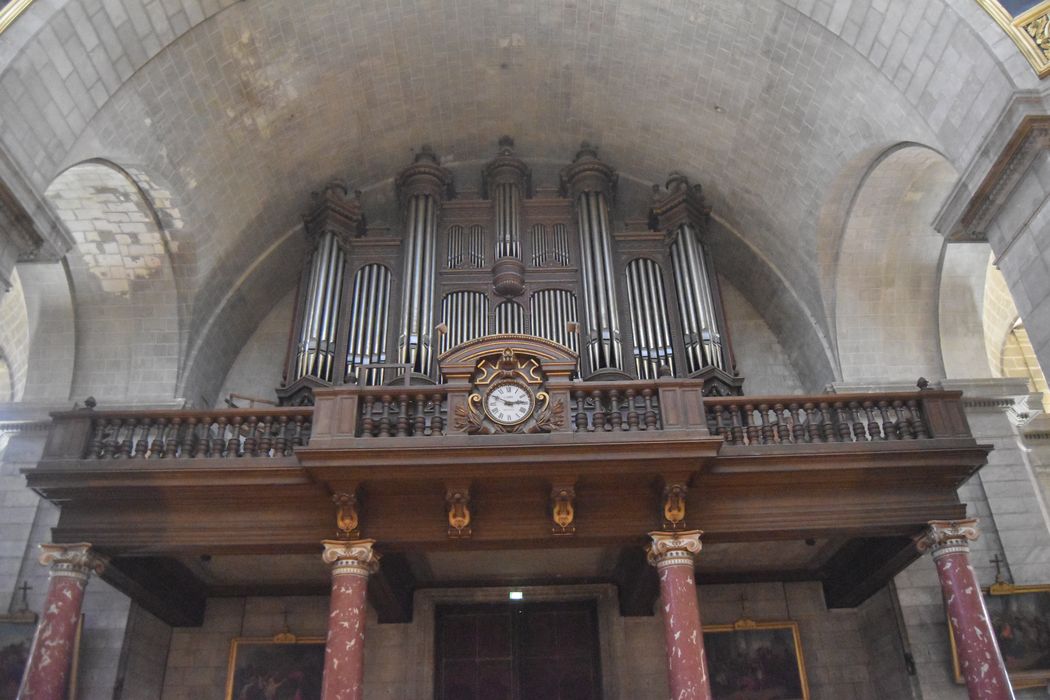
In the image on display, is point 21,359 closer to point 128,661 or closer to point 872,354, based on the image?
point 128,661

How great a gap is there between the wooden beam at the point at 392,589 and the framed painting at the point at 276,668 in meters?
0.98

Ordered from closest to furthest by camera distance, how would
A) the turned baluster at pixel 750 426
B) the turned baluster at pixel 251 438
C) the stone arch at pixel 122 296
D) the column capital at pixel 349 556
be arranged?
the column capital at pixel 349 556
the turned baluster at pixel 251 438
the turned baluster at pixel 750 426
the stone arch at pixel 122 296

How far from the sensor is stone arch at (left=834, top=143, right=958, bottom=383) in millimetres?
12500

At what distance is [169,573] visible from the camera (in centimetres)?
1120

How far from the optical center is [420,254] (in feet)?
45.5

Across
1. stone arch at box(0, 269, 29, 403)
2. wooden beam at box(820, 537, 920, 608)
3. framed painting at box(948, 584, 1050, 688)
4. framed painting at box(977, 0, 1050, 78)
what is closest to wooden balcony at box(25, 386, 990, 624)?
wooden beam at box(820, 537, 920, 608)

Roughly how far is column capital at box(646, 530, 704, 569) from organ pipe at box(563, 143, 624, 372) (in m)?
3.49

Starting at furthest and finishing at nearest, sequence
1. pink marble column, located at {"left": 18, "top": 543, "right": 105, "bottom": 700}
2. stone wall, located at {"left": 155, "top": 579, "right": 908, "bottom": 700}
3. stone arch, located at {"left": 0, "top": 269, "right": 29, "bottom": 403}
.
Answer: stone arch, located at {"left": 0, "top": 269, "right": 29, "bottom": 403} < stone wall, located at {"left": 155, "top": 579, "right": 908, "bottom": 700} < pink marble column, located at {"left": 18, "top": 543, "right": 105, "bottom": 700}

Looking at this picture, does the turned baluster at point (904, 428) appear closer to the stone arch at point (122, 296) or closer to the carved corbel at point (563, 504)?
the carved corbel at point (563, 504)

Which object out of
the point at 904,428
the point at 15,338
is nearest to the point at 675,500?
the point at 904,428

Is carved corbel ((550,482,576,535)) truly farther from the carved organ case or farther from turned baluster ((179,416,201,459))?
turned baluster ((179,416,201,459))

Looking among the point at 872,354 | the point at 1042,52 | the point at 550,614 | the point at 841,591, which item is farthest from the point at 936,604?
the point at 1042,52

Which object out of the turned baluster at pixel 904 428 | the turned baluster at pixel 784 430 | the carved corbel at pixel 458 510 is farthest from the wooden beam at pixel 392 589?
the turned baluster at pixel 904 428

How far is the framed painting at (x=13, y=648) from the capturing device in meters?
10.5
